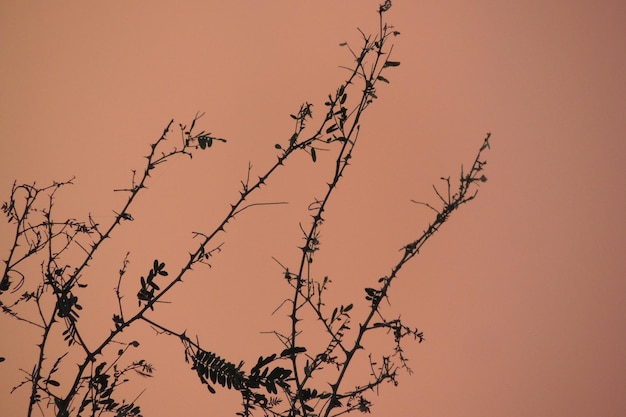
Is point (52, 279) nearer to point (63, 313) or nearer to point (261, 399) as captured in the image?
point (63, 313)

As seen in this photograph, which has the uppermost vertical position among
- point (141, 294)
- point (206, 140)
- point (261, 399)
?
point (206, 140)

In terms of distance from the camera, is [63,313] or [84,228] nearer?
[63,313]

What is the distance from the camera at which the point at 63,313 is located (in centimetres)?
57

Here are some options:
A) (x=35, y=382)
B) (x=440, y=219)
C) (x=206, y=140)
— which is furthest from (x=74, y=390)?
(x=440, y=219)

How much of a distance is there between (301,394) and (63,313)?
23 cm

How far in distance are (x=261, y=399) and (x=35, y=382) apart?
0.75 ft

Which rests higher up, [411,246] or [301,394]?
[411,246]

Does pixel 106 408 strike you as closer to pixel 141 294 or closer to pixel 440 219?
pixel 141 294

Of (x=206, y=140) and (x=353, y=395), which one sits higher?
(x=206, y=140)

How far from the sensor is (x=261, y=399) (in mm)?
554

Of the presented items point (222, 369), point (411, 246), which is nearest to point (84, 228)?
point (222, 369)

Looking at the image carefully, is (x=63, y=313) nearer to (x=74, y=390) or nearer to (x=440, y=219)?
(x=74, y=390)

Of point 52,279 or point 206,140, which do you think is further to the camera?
point 206,140

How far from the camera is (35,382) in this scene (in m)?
0.61
